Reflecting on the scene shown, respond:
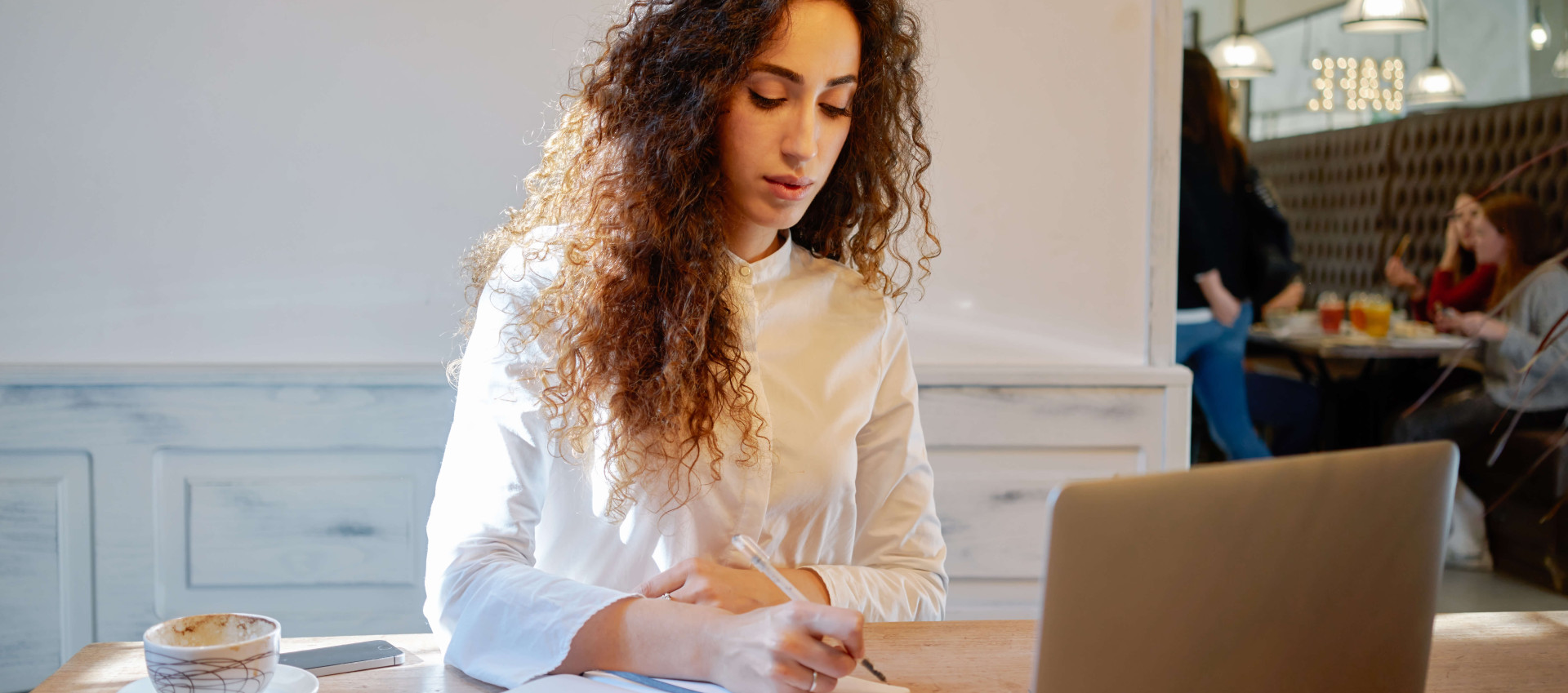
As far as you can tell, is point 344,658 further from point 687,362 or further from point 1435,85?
point 1435,85

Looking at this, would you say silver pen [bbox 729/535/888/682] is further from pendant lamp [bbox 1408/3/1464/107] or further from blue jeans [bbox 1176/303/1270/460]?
pendant lamp [bbox 1408/3/1464/107]

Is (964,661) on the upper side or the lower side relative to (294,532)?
upper

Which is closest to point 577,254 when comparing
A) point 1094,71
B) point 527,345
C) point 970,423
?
point 527,345

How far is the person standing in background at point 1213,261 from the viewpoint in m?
2.49

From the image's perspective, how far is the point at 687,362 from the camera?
122cm

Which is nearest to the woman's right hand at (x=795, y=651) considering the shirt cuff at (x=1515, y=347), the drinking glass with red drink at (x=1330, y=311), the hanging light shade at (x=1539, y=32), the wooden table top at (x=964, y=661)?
the wooden table top at (x=964, y=661)

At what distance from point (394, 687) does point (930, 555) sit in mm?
647

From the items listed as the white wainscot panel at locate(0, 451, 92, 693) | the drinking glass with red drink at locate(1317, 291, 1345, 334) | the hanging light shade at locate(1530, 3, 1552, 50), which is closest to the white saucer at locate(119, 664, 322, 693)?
the white wainscot panel at locate(0, 451, 92, 693)

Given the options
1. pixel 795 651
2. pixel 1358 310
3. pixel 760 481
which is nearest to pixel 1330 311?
pixel 1358 310

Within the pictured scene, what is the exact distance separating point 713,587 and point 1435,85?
246 cm

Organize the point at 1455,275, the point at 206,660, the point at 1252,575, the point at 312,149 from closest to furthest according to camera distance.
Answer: the point at 1252,575, the point at 206,660, the point at 312,149, the point at 1455,275

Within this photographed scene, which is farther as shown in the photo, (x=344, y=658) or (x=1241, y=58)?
(x=1241, y=58)

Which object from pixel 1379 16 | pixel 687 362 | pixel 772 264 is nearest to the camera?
pixel 687 362

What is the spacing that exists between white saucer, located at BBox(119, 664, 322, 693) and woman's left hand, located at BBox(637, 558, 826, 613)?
0.99 feet
